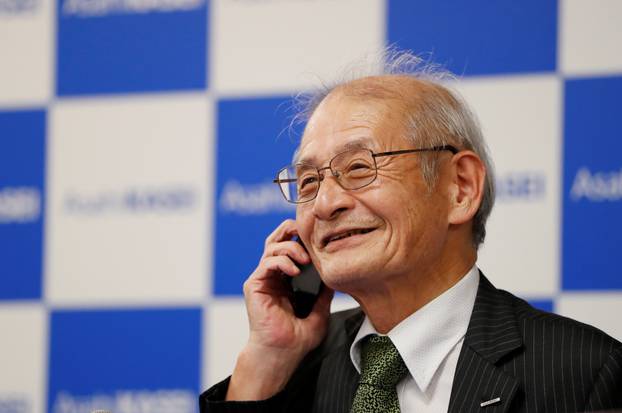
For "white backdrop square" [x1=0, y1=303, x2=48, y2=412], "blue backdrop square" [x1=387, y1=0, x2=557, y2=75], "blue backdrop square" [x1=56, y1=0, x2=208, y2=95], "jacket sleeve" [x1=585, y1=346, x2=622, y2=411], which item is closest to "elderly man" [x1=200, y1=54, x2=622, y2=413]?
"jacket sleeve" [x1=585, y1=346, x2=622, y2=411]

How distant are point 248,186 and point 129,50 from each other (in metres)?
0.68

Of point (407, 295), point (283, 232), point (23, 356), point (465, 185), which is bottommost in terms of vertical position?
point (23, 356)

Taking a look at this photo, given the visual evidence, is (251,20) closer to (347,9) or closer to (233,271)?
(347,9)

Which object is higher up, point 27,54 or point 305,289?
point 27,54

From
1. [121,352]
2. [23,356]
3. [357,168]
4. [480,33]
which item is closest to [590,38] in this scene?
[480,33]

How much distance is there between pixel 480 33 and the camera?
294 centimetres

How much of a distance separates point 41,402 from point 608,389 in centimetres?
210

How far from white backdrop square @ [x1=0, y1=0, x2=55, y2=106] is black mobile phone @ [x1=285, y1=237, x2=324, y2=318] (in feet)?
4.76

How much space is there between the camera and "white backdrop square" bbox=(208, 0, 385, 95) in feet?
10.0

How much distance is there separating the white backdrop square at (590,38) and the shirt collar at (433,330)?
96 centimetres

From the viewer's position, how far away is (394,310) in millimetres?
2186

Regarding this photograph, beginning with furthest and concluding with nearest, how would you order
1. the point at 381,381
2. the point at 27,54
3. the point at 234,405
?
the point at 27,54
the point at 234,405
the point at 381,381

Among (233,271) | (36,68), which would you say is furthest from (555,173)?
(36,68)

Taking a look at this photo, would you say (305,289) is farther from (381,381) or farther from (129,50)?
(129,50)
